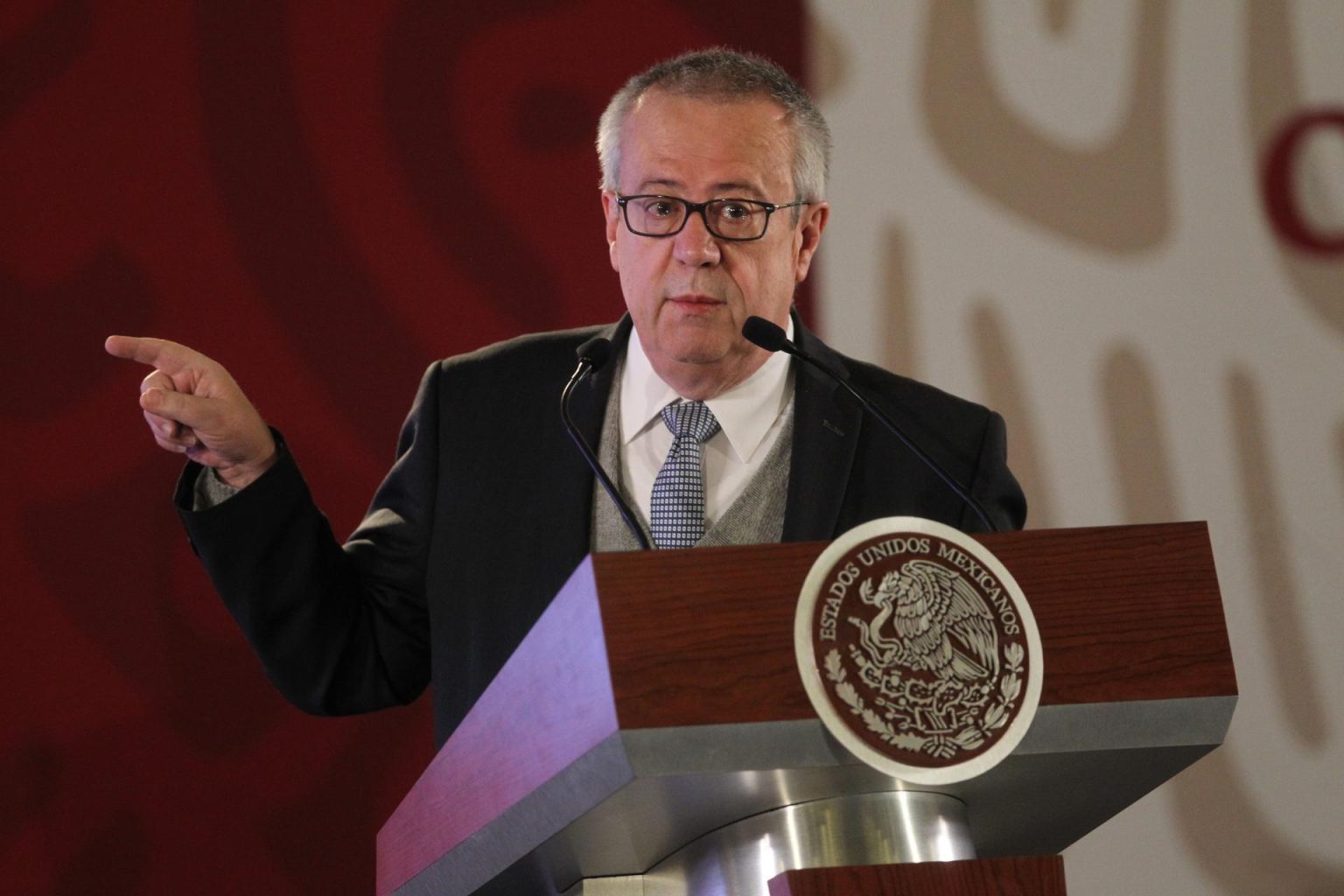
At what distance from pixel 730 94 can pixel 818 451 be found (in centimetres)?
40

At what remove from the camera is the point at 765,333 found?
125 cm

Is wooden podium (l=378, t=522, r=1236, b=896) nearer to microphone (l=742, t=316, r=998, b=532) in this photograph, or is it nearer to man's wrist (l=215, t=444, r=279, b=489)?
microphone (l=742, t=316, r=998, b=532)

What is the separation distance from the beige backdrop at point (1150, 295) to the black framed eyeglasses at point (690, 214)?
37.2 inches

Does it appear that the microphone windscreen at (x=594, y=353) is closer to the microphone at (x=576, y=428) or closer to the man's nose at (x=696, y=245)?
the microphone at (x=576, y=428)

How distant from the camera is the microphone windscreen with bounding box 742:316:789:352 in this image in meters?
1.25

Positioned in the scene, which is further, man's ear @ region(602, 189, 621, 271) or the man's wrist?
man's ear @ region(602, 189, 621, 271)

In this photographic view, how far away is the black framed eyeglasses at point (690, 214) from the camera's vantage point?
59.9 inches

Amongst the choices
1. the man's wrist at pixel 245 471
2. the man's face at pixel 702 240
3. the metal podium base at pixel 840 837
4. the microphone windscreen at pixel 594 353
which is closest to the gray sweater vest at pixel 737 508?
the man's face at pixel 702 240

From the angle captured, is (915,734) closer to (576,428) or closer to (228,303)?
(576,428)

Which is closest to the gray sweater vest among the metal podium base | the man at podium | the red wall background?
the man at podium

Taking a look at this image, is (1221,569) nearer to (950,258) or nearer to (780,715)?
(950,258)

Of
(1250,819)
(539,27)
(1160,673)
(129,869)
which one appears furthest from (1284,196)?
(129,869)

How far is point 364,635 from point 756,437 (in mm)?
477

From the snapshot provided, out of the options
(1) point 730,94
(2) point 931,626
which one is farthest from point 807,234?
(2) point 931,626
